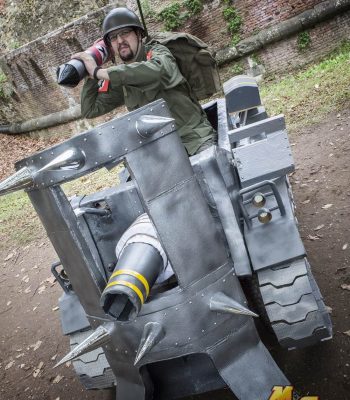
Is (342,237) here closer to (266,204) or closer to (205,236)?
(266,204)

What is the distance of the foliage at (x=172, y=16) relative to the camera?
11895mm

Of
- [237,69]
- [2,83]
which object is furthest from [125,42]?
[2,83]

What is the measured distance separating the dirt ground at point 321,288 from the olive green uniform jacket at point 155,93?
1.83 metres

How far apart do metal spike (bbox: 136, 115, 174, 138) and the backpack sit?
1.87 metres

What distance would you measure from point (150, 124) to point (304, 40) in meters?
11.1

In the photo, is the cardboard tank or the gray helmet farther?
the gray helmet

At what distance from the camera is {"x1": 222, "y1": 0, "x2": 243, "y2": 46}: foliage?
1155cm

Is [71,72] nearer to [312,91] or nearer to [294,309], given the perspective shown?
[294,309]

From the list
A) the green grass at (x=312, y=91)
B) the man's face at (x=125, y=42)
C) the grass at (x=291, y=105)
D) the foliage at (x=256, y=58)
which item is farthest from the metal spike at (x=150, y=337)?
the foliage at (x=256, y=58)

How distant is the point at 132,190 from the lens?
2834 millimetres

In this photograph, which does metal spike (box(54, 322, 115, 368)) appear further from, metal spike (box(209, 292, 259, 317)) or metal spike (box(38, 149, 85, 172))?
metal spike (box(38, 149, 85, 172))

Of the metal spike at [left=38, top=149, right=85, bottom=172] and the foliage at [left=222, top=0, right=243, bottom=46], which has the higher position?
the foliage at [left=222, top=0, right=243, bottom=46]

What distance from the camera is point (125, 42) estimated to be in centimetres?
346

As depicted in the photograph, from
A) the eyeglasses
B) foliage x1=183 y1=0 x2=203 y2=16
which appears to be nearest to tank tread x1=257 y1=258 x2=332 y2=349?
the eyeglasses
